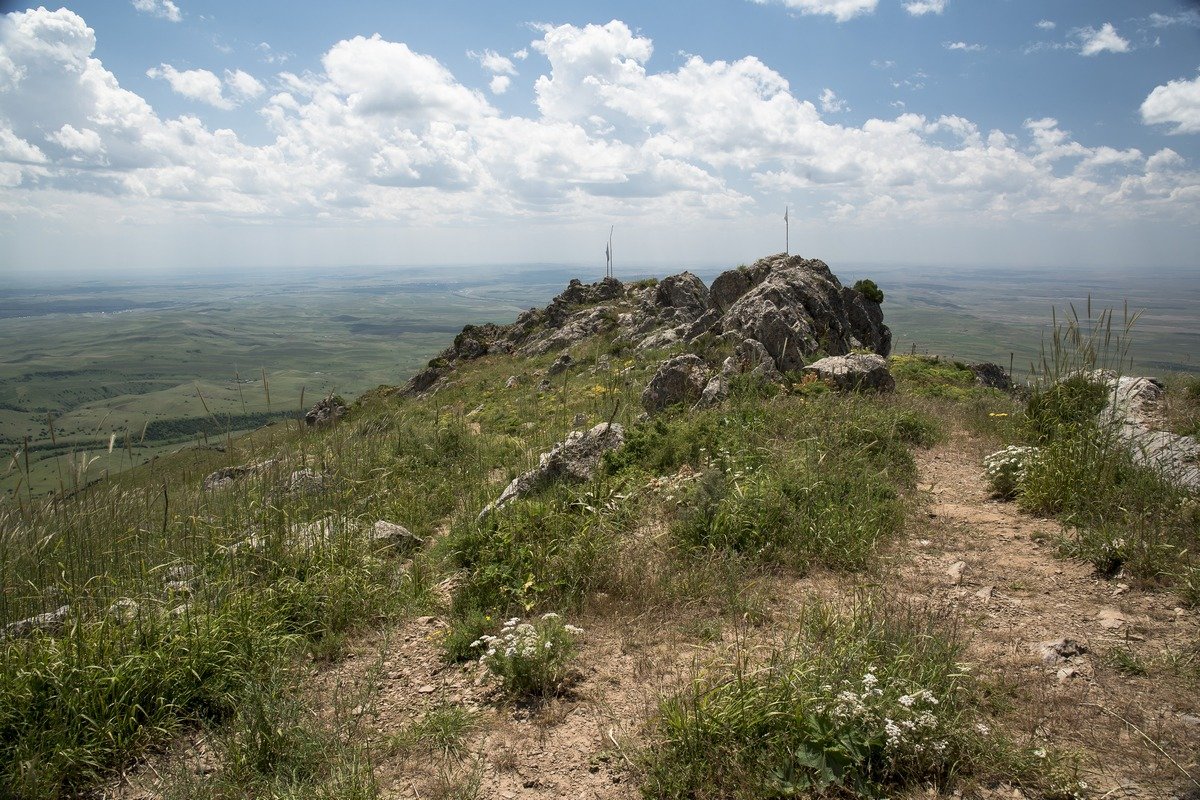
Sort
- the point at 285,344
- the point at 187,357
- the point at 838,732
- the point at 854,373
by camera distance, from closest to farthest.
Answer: the point at 838,732, the point at 854,373, the point at 187,357, the point at 285,344

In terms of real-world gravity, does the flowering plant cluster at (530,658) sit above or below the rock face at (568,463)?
below

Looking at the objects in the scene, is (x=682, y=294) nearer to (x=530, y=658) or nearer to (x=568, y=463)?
(x=568, y=463)

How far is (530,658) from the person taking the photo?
3.99m

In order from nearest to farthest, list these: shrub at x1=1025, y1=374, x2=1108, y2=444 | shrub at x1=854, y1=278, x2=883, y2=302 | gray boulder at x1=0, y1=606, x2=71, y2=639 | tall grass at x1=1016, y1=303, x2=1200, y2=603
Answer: gray boulder at x1=0, y1=606, x2=71, y2=639 < tall grass at x1=1016, y1=303, x2=1200, y2=603 < shrub at x1=1025, y1=374, x2=1108, y2=444 < shrub at x1=854, y1=278, x2=883, y2=302

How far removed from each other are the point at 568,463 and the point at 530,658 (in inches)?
144

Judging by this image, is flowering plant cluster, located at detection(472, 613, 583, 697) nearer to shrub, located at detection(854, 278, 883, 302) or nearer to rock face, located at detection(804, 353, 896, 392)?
rock face, located at detection(804, 353, 896, 392)

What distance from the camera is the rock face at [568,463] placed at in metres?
7.14

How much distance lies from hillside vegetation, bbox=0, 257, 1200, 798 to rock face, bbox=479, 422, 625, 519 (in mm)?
60

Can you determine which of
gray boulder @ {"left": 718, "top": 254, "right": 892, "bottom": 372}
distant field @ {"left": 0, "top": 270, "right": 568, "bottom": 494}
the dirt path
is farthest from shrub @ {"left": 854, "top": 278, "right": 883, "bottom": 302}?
distant field @ {"left": 0, "top": 270, "right": 568, "bottom": 494}

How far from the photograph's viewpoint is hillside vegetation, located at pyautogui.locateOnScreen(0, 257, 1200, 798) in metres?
3.16

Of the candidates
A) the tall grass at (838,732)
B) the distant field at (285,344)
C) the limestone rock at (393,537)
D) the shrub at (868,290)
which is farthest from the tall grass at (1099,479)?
the distant field at (285,344)

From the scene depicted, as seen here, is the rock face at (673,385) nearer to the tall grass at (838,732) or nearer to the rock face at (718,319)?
the rock face at (718,319)

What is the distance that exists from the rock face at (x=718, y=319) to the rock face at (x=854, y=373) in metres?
0.72

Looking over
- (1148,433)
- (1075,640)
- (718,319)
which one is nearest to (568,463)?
(1075,640)
